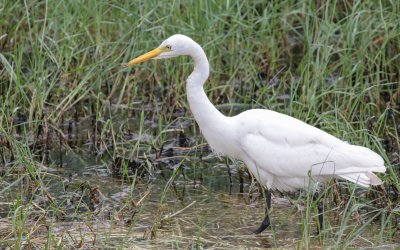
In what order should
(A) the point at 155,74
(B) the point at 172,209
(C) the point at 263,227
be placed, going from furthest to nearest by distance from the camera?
(A) the point at 155,74
(B) the point at 172,209
(C) the point at 263,227

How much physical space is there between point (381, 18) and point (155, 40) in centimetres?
176

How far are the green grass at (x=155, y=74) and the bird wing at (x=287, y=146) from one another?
615mm

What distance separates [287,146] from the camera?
5.81 meters

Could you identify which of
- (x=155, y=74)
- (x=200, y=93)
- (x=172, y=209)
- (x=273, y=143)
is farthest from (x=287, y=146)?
(x=155, y=74)

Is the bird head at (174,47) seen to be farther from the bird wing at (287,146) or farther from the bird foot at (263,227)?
the bird foot at (263,227)

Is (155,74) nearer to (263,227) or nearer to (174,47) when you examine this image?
(174,47)

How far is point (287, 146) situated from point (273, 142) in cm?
9

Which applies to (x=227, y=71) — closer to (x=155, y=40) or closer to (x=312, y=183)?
(x=155, y=40)

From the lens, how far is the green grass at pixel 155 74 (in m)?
6.87

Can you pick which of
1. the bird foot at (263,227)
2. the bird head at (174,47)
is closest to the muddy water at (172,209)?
the bird foot at (263,227)

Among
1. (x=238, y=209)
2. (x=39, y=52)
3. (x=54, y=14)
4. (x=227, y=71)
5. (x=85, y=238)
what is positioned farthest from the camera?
(x=227, y=71)

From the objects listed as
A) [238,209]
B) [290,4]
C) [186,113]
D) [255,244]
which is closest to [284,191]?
[238,209]

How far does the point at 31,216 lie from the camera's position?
573 centimetres

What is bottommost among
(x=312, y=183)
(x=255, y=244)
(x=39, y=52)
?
(x=255, y=244)
